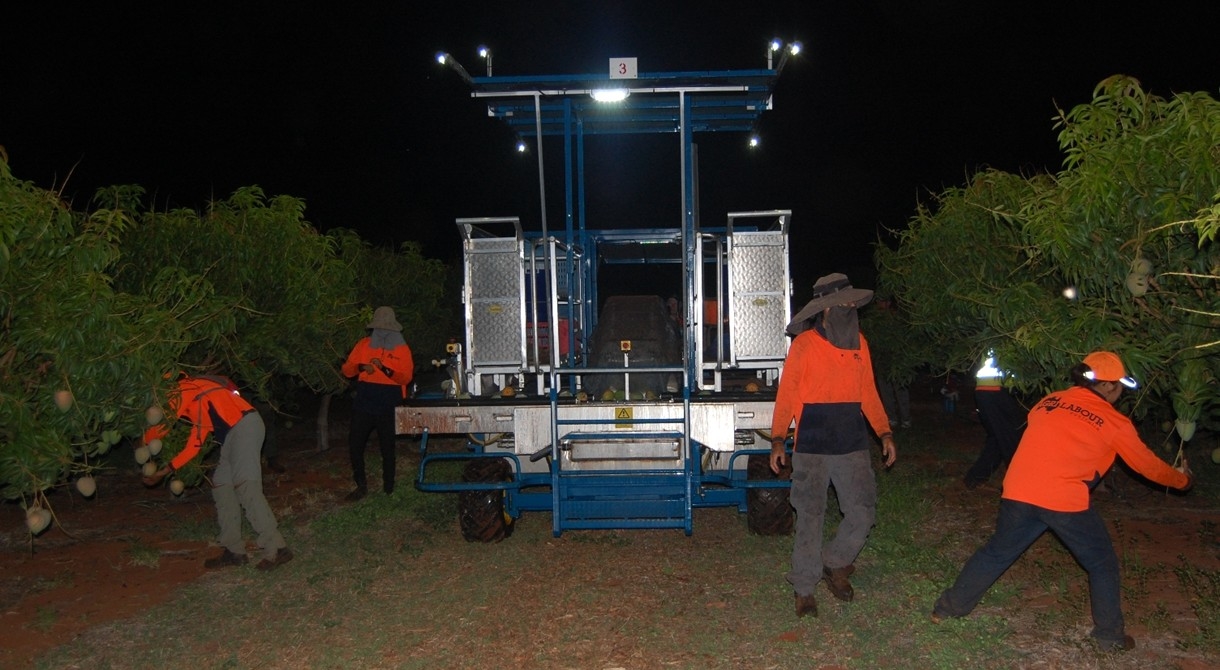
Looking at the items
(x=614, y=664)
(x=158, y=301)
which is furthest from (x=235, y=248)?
(x=614, y=664)

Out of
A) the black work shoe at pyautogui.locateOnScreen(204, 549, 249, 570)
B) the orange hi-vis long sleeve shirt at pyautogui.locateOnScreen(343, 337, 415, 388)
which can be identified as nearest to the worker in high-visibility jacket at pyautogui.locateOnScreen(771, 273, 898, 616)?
the black work shoe at pyautogui.locateOnScreen(204, 549, 249, 570)

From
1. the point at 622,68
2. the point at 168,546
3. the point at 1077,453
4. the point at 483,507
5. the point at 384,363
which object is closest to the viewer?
the point at 1077,453

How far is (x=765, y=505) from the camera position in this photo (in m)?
7.71

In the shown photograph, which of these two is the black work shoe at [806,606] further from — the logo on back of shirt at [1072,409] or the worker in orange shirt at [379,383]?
the worker in orange shirt at [379,383]

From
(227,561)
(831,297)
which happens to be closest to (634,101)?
(831,297)

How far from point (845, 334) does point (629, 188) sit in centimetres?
3120

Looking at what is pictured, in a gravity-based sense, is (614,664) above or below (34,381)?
below

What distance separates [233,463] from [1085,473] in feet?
20.2

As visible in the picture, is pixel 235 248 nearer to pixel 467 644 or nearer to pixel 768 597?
pixel 467 644

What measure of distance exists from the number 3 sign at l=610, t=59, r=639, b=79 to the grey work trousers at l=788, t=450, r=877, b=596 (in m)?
3.58

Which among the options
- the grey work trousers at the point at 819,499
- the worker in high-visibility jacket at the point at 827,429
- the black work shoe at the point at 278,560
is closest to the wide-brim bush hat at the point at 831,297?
the worker in high-visibility jacket at the point at 827,429

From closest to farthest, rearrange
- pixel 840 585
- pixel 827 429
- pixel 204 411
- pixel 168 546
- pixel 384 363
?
1. pixel 827 429
2. pixel 840 585
3. pixel 204 411
4. pixel 168 546
5. pixel 384 363

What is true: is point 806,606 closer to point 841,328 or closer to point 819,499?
point 819,499

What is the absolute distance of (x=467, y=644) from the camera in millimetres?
5648
